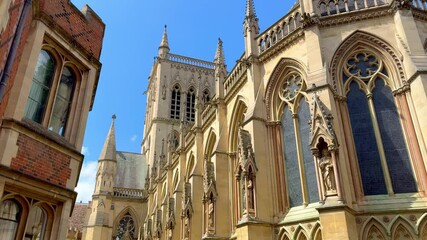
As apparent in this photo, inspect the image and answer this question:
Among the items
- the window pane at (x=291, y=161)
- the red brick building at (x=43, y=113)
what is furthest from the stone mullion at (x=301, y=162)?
the red brick building at (x=43, y=113)

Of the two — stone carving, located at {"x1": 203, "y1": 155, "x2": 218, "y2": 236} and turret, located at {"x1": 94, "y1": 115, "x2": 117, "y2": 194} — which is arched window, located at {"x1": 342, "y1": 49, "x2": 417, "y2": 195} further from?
turret, located at {"x1": 94, "y1": 115, "x2": 117, "y2": 194}

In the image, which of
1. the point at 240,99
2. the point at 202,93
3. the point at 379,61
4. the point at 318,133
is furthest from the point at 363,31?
the point at 202,93

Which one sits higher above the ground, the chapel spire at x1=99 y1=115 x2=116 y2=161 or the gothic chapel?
the chapel spire at x1=99 y1=115 x2=116 y2=161

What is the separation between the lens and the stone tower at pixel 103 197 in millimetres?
33188

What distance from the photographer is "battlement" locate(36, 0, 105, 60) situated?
24.4 ft

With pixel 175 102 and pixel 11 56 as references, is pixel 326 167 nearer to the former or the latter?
pixel 11 56

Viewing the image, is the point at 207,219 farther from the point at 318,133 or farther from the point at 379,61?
the point at 379,61

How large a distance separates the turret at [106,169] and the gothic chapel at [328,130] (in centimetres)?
2369

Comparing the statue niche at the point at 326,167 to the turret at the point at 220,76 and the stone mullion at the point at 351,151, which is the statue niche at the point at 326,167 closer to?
the stone mullion at the point at 351,151

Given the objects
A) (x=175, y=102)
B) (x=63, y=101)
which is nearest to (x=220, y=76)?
(x=63, y=101)

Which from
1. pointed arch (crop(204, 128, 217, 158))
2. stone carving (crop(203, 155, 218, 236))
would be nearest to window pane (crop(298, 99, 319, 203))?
stone carving (crop(203, 155, 218, 236))

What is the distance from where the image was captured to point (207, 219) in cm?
1530

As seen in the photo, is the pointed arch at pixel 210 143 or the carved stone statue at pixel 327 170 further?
the pointed arch at pixel 210 143

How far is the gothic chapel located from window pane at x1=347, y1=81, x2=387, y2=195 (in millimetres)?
30
